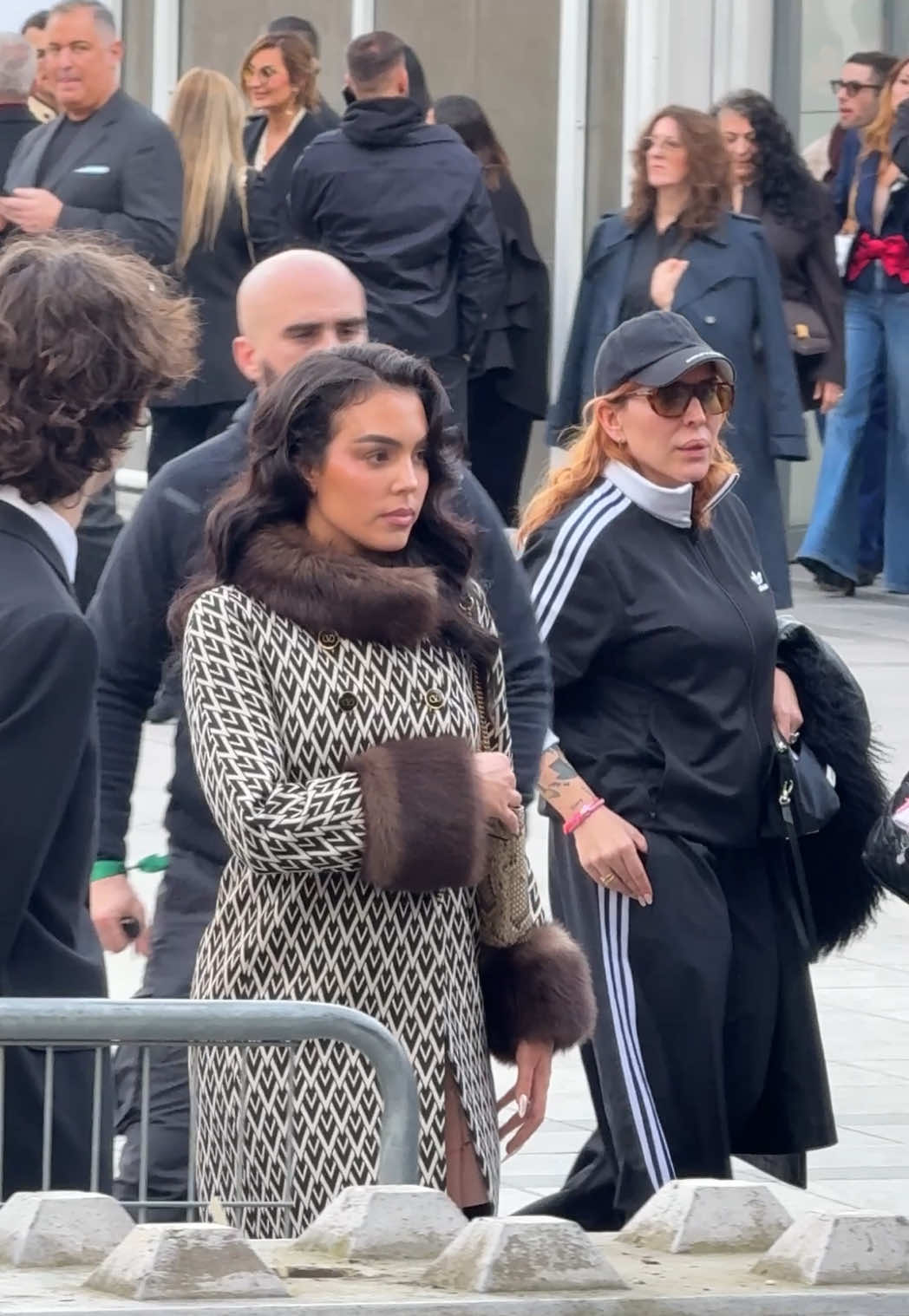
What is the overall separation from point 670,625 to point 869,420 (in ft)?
27.0

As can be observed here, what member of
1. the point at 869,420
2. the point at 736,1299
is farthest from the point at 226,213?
the point at 736,1299

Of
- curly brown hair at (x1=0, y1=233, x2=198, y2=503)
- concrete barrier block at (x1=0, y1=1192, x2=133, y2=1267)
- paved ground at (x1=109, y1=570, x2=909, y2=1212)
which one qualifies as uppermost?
curly brown hair at (x1=0, y1=233, x2=198, y2=503)

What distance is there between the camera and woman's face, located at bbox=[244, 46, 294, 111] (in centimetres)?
1191

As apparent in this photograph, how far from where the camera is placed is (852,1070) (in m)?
6.51

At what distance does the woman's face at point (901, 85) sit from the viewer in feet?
39.3

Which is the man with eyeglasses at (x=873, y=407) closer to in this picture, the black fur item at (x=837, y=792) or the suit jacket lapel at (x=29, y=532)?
the black fur item at (x=837, y=792)

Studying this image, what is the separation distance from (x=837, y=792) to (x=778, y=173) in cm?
677

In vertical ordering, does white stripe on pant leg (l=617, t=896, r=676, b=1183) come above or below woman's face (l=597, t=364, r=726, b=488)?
below

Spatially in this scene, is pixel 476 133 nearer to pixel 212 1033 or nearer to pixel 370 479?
pixel 370 479

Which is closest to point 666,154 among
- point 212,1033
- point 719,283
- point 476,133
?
point 719,283

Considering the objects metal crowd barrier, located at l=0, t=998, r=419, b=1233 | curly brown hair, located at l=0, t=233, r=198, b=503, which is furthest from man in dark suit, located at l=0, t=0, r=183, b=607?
metal crowd barrier, located at l=0, t=998, r=419, b=1233

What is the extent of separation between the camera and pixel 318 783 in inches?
145

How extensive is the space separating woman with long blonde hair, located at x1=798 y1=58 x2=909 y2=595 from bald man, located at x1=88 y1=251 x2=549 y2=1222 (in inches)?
304

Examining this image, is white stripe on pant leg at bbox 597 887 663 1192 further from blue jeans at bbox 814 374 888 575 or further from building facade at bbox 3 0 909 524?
building facade at bbox 3 0 909 524
